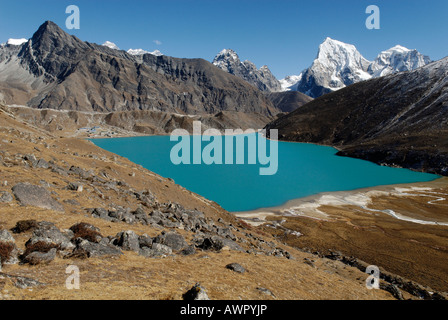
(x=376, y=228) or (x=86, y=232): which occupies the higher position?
(x=86, y=232)

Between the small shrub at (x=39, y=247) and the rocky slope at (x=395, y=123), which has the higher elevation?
the rocky slope at (x=395, y=123)

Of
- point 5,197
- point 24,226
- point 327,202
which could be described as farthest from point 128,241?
point 327,202

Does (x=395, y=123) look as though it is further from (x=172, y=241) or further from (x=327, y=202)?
(x=172, y=241)

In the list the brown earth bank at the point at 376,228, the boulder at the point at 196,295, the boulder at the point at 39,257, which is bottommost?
the brown earth bank at the point at 376,228

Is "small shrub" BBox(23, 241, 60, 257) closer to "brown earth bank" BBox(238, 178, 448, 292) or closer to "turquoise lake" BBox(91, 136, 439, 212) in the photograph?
"brown earth bank" BBox(238, 178, 448, 292)

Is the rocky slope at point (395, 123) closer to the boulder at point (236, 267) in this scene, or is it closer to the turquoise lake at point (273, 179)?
the turquoise lake at point (273, 179)

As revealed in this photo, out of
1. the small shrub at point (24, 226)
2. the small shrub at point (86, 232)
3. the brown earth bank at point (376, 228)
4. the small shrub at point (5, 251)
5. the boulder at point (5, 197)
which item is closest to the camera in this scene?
the small shrub at point (5, 251)

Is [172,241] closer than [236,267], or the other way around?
[236,267]

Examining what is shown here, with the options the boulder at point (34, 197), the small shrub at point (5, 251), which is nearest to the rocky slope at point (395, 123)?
the boulder at point (34, 197)
